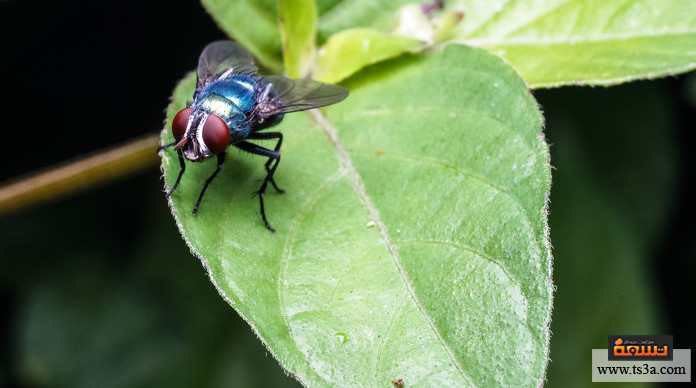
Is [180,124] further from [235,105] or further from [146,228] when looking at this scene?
[146,228]

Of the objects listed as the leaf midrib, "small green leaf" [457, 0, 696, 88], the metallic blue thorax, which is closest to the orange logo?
"small green leaf" [457, 0, 696, 88]

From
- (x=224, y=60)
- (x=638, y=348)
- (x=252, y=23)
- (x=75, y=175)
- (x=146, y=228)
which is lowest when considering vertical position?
(x=638, y=348)

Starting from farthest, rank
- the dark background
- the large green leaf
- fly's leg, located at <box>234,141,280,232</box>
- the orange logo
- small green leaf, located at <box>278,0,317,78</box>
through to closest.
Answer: the dark background
the orange logo
small green leaf, located at <box>278,0,317,78</box>
fly's leg, located at <box>234,141,280,232</box>
the large green leaf

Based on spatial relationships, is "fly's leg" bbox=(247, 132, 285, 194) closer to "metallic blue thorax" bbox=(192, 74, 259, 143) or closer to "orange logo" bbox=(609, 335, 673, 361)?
"metallic blue thorax" bbox=(192, 74, 259, 143)

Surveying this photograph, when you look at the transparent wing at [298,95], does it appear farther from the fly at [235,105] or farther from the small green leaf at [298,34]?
the small green leaf at [298,34]

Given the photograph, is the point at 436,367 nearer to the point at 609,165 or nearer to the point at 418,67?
the point at 418,67

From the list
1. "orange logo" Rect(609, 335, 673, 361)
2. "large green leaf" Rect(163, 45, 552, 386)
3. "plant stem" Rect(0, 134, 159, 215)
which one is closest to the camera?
"large green leaf" Rect(163, 45, 552, 386)

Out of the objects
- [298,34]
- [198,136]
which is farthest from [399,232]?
[298,34]
